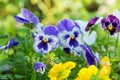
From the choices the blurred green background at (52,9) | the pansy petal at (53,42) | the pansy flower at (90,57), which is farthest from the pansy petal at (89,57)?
the blurred green background at (52,9)

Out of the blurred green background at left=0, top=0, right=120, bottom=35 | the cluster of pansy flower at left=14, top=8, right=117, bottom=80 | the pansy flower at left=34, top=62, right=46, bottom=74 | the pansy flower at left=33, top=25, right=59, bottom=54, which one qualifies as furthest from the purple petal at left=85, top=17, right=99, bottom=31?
the blurred green background at left=0, top=0, right=120, bottom=35

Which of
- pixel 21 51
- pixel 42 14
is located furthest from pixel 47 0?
pixel 21 51

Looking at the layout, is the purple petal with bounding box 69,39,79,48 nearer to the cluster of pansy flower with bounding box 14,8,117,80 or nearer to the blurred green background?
the cluster of pansy flower with bounding box 14,8,117,80

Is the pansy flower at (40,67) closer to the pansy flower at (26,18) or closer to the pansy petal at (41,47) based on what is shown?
the pansy petal at (41,47)

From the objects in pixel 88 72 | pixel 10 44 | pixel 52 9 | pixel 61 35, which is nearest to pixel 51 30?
pixel 61 35

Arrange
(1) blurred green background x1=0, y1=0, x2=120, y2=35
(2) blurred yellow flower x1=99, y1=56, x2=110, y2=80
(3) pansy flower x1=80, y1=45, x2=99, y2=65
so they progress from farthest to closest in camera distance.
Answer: (1) blurred green background x1=0, y1=0, x2=120, y2=35 → (3) pansy flower x1=80, y1=45, x2=99, y2=65 → (2) blurred yellow flower x1=99, y1=56, x2=110, y2=80

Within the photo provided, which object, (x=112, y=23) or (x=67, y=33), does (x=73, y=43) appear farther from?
(x=112, y=23)
